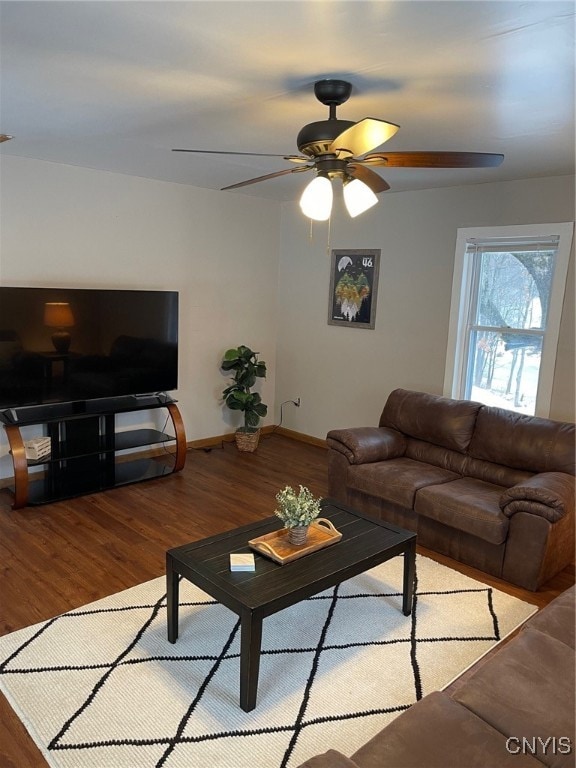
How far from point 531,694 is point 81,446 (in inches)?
141

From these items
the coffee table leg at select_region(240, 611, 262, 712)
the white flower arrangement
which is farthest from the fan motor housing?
the coffee table leg at select_region(240, 611, 262, 712)

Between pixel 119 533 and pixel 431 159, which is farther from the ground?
pixel 431 159

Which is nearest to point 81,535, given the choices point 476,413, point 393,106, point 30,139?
point 30,139

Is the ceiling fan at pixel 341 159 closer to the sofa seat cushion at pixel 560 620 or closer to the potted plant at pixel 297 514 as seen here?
the potted plant at pixel 297 514

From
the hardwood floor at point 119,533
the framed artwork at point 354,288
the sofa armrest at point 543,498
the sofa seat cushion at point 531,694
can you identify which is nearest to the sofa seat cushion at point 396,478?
the hardwood floor at point 119,533

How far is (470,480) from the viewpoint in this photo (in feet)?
12.3

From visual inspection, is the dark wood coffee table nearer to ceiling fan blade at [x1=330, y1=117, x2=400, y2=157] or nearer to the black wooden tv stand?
ceiling fan blade at [x1=330, y1=117, x2=400, y2=157]

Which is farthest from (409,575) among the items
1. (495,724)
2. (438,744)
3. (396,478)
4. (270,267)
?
(270,267)

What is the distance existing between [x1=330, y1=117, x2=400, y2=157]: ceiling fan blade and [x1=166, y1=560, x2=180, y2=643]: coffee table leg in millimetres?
1890

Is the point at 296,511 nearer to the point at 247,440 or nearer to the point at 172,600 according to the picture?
the point at 172,600

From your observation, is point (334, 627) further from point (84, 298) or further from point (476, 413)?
point (84, 298)

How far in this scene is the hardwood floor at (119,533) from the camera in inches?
112

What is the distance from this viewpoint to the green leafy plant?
215 inches

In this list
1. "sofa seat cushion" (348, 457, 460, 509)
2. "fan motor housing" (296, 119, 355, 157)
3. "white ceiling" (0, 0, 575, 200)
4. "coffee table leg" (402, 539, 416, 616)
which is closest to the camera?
"white ceiling" (0, 0, 575, 200)
